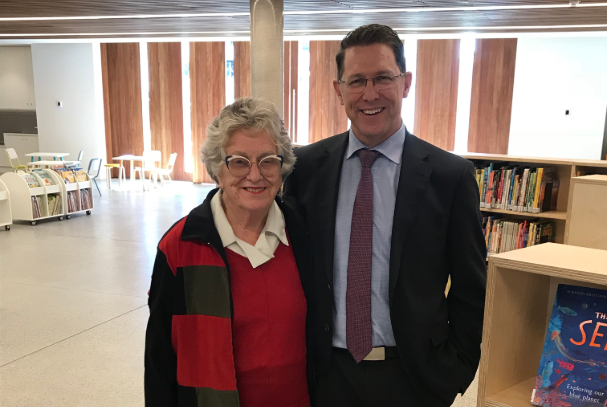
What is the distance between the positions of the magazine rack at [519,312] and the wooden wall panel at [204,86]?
1357cm

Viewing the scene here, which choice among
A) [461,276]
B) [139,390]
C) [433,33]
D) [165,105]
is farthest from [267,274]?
[165,105]

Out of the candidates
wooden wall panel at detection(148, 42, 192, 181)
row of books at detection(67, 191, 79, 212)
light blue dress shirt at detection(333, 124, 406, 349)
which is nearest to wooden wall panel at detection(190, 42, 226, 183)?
wooden wall panel at detection(148, 42, 192, 181)

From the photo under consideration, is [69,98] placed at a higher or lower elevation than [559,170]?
higher

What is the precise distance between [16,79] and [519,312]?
18.8 meters

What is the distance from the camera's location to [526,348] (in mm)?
1611

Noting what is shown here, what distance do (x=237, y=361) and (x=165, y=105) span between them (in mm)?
14607

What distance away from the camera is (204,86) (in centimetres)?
1491

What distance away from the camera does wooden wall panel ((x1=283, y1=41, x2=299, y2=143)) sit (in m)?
13.8

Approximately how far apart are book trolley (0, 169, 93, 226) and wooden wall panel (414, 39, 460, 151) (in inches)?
307

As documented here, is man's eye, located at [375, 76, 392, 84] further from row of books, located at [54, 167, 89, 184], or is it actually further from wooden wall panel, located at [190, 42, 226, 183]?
wooden wall panel, located at [190, 42, 226, 183]

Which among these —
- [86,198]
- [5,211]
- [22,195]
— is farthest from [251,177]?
[86,198]

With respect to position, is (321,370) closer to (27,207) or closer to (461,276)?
(461,276)

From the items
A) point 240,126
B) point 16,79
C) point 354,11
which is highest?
point 354,11

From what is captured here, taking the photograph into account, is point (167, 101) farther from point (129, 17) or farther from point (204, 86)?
point (129, 17)
